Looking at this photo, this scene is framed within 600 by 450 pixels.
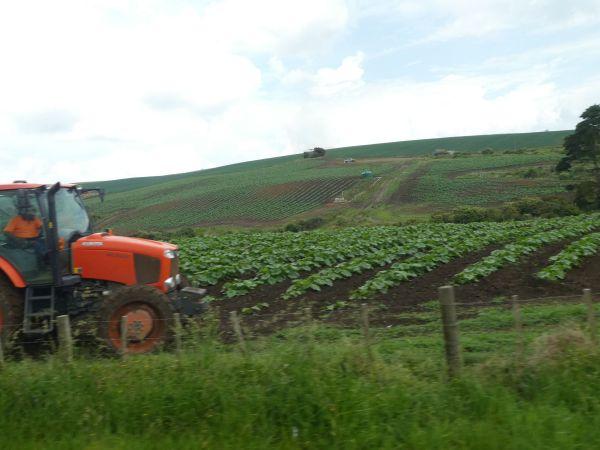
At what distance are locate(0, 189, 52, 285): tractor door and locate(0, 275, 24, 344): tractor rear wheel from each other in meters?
0.31

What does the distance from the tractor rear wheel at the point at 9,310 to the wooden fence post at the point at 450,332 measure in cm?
578

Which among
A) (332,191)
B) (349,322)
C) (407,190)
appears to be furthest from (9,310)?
(332,191)

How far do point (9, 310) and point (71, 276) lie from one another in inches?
38.5

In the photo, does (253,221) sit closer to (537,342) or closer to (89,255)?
(89,255)

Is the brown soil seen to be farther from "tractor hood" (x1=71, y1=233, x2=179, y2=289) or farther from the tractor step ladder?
the tractor step ladder

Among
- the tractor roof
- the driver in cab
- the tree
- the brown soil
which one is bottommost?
the brown soil

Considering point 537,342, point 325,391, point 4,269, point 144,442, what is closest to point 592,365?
point 537,342

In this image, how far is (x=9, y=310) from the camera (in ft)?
26.9

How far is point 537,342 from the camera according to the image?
619 centimetres

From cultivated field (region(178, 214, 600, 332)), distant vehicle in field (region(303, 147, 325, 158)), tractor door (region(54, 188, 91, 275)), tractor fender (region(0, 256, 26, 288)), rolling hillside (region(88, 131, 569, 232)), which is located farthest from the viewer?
distant vehicle in field (region(303, 147, 325, 158))

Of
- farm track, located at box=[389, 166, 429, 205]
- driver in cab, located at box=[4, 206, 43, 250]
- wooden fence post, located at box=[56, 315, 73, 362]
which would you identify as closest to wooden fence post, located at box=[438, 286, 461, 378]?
wooden fence post, located at box=[56, 315, 73, 362]

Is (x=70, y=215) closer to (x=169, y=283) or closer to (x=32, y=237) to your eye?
(x=32, y=237)

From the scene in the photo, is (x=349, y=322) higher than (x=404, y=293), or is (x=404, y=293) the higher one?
(x=349, y=322)

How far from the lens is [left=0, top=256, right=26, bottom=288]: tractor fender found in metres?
8.39
